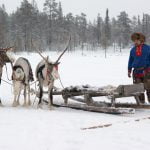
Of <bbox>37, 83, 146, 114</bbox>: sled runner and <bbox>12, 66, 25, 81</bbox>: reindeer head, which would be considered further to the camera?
<bbox>12, 66, 25, 81</bbox>: reindeer head

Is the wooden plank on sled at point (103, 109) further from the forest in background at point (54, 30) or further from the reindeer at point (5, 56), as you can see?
the forest in background at point (54, 30)

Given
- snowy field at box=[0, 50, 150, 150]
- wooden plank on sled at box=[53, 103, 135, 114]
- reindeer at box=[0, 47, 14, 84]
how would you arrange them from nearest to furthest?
snowy field at box=[0, 50, 150, 150], wooden plank on sled at box=[53, 103, 135, 114], reindeer at box=[0, 47, 14, 84]

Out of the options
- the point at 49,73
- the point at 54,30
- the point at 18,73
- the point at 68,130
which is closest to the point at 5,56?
the point at 18,73

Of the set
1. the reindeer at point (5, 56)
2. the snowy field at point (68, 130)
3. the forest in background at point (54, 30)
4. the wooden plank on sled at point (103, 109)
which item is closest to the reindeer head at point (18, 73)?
the reindeer at point (5, 56)

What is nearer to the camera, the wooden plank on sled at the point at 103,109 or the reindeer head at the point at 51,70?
the wooden plank on sled at the point at 103,109

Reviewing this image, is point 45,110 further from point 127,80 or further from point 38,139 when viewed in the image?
point 127,80

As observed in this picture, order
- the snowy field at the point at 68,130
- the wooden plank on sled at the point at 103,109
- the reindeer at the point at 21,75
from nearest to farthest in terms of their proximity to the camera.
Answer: the snowy field at the point at 68,130, the wooden plank on sled at the point at 103,109, the reindeer at the point at 21,75

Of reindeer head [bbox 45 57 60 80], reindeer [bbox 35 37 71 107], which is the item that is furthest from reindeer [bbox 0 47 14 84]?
reindeer head [bbox 45 57 60 80]

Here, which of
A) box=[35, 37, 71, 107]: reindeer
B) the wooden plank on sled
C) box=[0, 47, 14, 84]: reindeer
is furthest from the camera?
box=[0, 47, 14, 84]: reindeer

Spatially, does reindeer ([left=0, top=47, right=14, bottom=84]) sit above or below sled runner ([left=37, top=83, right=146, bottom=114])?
above

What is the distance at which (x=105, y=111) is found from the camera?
941cm

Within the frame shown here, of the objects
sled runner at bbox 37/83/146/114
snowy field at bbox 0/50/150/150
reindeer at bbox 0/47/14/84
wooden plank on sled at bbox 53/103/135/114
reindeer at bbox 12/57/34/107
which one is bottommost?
snowy field at bbox 0/50/150/150

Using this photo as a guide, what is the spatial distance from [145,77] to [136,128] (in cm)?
263

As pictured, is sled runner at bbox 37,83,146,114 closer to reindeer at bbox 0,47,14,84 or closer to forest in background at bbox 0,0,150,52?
reindeer at bbox 0,47,14,84
